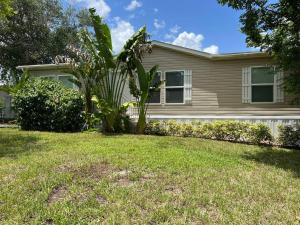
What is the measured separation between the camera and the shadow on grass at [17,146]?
947 cm

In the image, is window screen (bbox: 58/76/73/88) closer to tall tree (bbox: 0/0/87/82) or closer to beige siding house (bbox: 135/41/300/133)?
beige siding house (bbox: 135/41/300/133)

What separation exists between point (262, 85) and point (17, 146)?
9721 mm

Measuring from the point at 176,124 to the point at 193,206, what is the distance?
8959 millimetres

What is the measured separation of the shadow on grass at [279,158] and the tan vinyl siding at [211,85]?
3.90 m

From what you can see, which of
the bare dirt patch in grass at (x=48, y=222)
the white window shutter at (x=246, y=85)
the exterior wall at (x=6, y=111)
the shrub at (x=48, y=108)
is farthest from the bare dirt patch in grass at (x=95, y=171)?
the exterior wall at (x=6, y=111)

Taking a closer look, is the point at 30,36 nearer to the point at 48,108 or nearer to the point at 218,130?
the point at 48,108

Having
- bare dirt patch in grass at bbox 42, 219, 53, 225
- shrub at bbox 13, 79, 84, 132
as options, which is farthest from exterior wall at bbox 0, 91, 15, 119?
bare dirt patch in grass at bbox 42, 219, 53, 225

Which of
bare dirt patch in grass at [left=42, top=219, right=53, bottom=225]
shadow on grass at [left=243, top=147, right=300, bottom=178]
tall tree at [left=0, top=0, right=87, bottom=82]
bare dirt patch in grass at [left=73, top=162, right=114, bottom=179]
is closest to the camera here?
bare dirt patch in grass at [left=42, top=219, right=53, bottom=225]

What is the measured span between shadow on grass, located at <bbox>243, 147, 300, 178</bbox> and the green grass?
34 mm

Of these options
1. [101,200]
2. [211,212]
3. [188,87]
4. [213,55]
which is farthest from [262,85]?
[101,200]

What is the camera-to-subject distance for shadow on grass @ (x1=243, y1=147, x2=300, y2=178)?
29.1ft

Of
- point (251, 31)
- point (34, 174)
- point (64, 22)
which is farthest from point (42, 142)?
point (64, 22)

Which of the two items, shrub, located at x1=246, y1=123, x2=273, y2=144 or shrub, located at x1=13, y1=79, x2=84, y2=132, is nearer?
shrub, located at x1=246, y1=123, x2=273, y2=144

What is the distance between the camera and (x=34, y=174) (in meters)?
6.93
